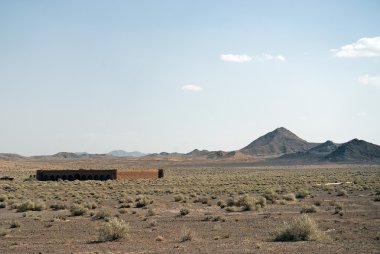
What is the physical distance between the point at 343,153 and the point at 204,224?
174849mm

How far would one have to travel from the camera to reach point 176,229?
77.7 feet

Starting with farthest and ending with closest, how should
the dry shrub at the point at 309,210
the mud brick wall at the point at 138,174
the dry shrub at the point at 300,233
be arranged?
the mud brick wall at the point at 138,174
the dry shrub at the point at 309,210
the dry shrub at the point at 300,233

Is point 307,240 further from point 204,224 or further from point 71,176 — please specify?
point 71,176

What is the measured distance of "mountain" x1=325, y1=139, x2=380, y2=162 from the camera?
18438 centimetres

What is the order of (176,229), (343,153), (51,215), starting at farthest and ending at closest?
(343,153) < (51,215) < (176,229)

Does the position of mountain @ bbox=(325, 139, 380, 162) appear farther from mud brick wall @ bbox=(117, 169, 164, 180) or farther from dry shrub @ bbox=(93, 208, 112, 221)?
dry shrub @ bbox=(93, 208, 112, 221)

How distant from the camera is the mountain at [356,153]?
184375mm

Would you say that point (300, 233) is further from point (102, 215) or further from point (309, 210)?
point (102, 215)

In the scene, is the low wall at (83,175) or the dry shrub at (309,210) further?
the low wall at (83,175)

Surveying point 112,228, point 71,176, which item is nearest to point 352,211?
point 112,228

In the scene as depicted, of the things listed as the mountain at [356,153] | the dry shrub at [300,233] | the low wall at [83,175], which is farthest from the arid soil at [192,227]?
the mountain at [356,153]

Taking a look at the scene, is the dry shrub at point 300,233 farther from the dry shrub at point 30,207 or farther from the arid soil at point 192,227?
the dry shrub at point 30,207

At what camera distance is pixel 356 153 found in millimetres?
191250

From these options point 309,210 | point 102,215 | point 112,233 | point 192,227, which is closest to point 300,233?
point 192,227
